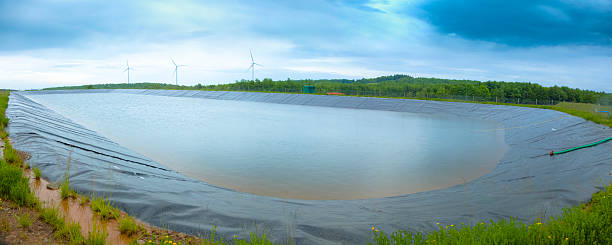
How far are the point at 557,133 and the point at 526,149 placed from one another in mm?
2921

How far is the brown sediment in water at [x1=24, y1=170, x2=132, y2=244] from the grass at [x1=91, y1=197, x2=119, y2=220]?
0.20ft

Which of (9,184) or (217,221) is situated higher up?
(9,184)

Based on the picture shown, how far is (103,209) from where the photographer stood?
482 centimetres

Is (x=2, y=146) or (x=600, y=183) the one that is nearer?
(x=600, y=183)

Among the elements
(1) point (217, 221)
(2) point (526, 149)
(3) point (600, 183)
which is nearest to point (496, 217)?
(3) point (600, 183)

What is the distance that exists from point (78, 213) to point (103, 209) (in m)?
0.37

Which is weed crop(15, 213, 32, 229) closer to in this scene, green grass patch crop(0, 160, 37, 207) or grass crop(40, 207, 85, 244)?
grass crop(40, 207, 85, 244)

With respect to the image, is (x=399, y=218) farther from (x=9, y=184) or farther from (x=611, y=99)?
(x=611, y=99)

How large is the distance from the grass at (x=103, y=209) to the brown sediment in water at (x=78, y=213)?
0.06 metres

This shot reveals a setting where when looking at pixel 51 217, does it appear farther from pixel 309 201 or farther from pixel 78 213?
pixel 309 201

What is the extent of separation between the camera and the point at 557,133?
47.5 feet

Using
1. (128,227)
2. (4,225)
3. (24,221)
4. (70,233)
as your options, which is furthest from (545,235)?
(4,225)

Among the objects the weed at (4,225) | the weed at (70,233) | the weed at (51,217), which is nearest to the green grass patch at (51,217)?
the weed at (51,217)

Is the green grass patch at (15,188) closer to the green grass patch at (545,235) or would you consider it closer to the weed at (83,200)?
the weed at (83,200)
